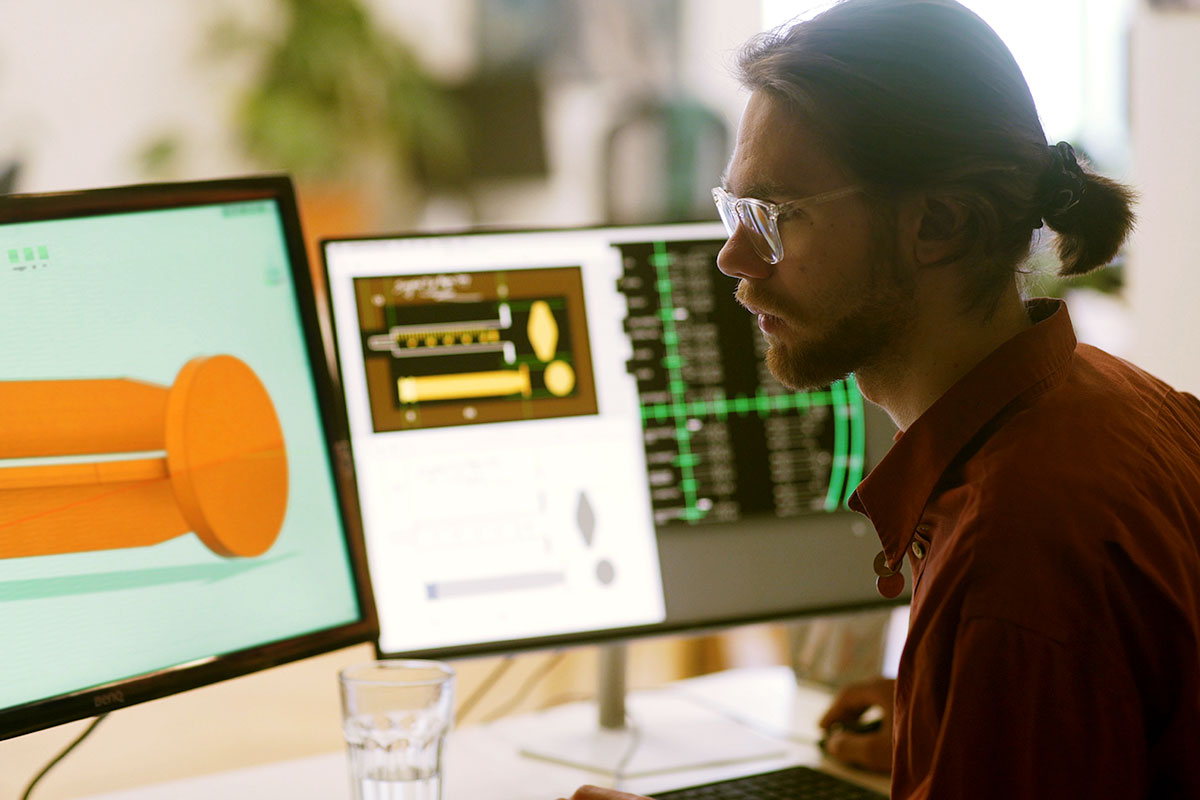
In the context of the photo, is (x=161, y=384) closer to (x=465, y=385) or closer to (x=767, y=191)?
(x=465, y=385)

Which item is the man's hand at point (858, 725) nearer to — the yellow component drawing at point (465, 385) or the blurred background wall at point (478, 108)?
the yellow component drawing at point (465, 385)

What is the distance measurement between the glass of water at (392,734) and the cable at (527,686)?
0.43 metres

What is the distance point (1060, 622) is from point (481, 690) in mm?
840

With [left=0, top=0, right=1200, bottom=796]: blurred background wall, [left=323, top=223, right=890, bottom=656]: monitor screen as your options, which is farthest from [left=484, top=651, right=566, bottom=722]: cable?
[left=0, top=0, right=1200, bottom=796]: blurred background wall

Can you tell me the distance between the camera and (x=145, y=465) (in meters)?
→ 0.91

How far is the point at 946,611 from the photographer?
28.4 inches

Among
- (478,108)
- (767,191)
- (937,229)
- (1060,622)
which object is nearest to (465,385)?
(767,191)

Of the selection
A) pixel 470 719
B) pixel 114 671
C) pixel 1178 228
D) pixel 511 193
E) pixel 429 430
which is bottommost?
pixel 470 719

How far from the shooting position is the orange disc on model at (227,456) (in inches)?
36.8

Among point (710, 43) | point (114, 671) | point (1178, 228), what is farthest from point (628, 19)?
point (114, 671)

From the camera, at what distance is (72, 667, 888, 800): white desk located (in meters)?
1.10

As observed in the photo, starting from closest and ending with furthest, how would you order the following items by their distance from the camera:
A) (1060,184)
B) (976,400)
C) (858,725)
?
1. (976,400)
2. (1060,184)
3. (858,725)

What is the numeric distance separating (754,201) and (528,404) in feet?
1.16

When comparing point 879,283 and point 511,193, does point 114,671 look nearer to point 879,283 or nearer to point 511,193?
point 879,283
